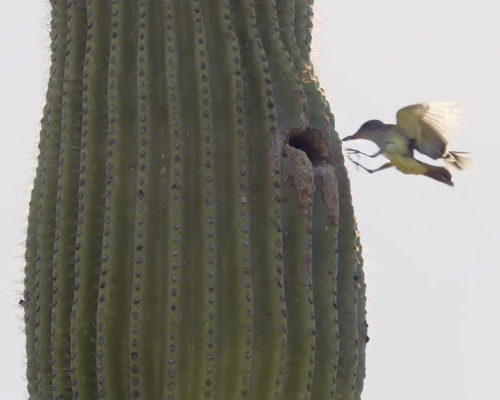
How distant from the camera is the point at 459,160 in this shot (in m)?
5.17

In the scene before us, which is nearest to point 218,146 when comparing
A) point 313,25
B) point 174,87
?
point 174,87

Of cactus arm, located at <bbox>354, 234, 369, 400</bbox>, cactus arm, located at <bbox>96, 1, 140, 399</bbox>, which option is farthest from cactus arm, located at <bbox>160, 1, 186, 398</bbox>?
cactus arm, located at <bbox>354, 234, 369, 400</bbox>

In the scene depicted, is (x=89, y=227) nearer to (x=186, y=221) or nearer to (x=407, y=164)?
(x=186, y=221)

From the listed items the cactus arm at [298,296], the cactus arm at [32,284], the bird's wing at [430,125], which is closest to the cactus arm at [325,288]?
the cactus arm at [298,296]

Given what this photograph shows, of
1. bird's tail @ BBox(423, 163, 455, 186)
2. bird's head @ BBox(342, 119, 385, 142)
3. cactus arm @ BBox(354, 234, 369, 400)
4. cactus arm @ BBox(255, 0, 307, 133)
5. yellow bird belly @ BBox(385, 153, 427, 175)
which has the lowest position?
cactus arm @ BBox(354, 234, 369, 400)

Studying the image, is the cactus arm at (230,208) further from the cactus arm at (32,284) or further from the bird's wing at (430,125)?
the bird's wing at (430,125)

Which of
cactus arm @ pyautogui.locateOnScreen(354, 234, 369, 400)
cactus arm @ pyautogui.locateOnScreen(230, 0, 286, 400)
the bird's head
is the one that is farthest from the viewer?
the bird's head

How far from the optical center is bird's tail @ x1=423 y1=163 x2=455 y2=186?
532 cm

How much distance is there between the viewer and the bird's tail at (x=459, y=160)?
16.9ft

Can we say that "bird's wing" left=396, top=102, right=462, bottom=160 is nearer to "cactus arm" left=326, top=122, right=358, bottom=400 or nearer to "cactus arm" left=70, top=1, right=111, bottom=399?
"cactus arm" left=326, top=122, right=358, bottom=400

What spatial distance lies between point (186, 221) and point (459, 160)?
2.25m

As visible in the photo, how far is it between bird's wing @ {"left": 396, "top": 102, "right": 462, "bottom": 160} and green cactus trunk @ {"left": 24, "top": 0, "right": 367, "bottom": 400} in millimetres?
1358

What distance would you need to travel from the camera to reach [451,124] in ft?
16.7

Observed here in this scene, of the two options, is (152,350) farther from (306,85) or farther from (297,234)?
(306,85)
